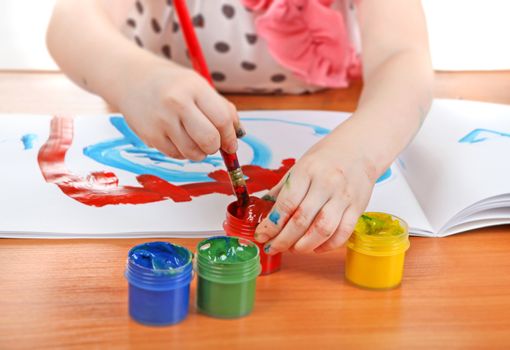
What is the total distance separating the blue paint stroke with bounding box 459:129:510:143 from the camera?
0.80 metres

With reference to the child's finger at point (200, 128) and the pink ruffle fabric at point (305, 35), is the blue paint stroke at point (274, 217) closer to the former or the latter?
the child's finger at point (200, 128)

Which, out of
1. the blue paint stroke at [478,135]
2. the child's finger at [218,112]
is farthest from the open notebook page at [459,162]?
the child's finger at [218,112]

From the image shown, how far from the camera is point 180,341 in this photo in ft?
1.69

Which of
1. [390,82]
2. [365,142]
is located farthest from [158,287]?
[390,82]

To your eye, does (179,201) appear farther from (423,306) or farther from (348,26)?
(348,26)

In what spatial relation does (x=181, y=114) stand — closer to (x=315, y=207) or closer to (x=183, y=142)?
(x=183, y=142)

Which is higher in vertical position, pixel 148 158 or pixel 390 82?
pixel 390 82

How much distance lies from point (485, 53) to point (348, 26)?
1.19 feet

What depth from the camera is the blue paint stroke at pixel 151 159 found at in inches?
30.3

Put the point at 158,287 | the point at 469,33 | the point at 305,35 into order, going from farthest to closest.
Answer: the point at 469,33, the point at 305,35, the point at 158,287

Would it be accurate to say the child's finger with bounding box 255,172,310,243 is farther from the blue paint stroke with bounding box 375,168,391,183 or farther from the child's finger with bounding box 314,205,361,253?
the blue paint stroke with bounding box 375,168,391,183

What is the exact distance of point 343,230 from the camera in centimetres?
60

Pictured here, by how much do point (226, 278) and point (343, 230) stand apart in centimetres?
12

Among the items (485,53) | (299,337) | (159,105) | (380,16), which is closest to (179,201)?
(159,105)
